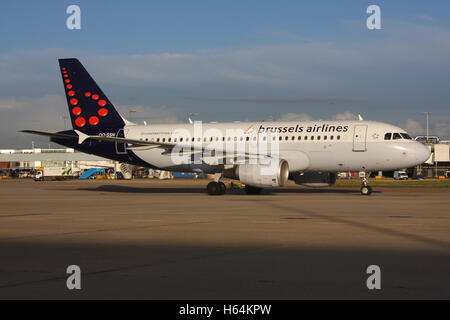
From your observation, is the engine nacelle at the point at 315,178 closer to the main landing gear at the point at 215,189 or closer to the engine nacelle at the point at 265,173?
the engine nacelle at the point at 265,173

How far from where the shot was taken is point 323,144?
110 feet

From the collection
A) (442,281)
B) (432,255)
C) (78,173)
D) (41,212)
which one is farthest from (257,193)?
(78,173)

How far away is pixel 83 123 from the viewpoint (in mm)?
39688

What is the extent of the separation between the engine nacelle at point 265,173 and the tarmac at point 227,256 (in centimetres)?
1260

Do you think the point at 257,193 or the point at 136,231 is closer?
the point at 136,231

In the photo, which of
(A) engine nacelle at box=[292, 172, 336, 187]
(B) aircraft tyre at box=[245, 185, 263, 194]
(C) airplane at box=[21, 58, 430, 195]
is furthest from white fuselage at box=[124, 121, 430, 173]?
(B) aircraft tyre at box=[245, 185, 263, 194]

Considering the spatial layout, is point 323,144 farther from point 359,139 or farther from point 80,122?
point 80,122

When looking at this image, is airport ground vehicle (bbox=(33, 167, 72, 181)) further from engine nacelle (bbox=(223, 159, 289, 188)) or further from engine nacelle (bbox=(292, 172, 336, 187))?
engine nacelle (bbox=(223, 159, 289, 188))

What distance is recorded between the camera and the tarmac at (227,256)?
7.42m

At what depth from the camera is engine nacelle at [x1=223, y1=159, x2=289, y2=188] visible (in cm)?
3152

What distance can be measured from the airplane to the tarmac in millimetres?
14131
